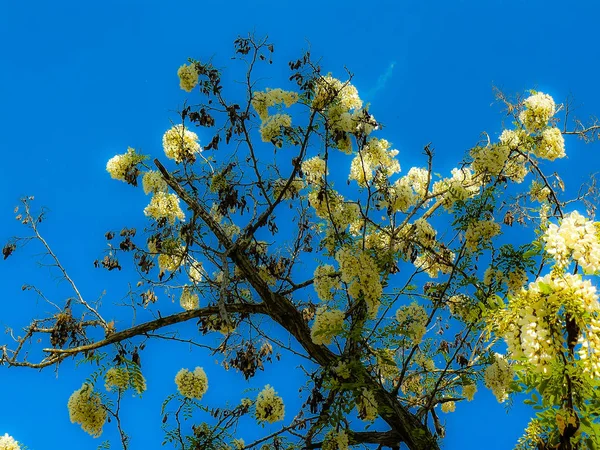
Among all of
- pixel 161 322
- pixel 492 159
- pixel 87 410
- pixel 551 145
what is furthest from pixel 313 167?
pixel 87 410

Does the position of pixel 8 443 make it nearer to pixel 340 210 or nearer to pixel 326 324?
pixel 326 324

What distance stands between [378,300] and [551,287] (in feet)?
8.04

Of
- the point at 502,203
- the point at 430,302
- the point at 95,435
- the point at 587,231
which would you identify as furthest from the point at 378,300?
the point at 95,435

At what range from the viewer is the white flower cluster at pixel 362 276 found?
4957mm

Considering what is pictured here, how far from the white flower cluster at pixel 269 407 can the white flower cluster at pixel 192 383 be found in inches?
25.8

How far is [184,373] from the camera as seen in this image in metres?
5.98

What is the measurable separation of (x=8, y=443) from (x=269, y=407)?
9.52 feet

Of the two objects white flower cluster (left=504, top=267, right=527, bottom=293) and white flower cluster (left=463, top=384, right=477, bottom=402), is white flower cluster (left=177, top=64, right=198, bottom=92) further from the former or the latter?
white flower cluster (left=463, top=384, right=477, bottom=402)

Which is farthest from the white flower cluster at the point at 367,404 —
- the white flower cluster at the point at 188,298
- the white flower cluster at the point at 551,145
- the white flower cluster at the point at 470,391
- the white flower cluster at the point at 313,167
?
the white flower cluster at the point at 551,145

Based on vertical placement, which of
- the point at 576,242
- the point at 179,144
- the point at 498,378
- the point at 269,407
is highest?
the point at 179,144

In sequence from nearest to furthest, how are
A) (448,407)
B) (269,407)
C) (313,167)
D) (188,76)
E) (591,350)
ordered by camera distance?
(591,350)
(269,407)
(188,76)
(313,167)
(448,407)

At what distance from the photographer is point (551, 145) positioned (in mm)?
6191

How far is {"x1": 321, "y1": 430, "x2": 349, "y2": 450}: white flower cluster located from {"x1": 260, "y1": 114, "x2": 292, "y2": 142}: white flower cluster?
10.3ft

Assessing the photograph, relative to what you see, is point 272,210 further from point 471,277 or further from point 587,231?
point 587,231
